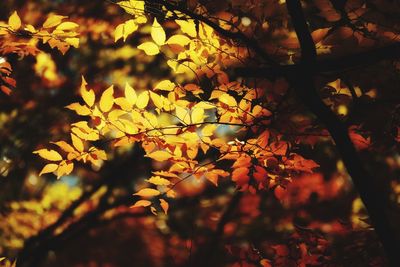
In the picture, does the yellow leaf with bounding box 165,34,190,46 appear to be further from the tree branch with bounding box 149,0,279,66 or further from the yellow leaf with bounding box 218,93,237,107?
the yellow leaf with bounding box 218,93,237,107

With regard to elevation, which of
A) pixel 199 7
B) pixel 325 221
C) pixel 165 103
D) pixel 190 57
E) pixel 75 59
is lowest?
pixel 325 221

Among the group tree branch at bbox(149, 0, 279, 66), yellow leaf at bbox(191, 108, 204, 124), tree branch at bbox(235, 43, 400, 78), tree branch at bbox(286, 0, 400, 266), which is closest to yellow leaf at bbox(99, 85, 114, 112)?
yellow leaf at bbox(191, 108, 204, 124)

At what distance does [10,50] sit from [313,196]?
8.57 m

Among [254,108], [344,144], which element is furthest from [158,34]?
[344,144]

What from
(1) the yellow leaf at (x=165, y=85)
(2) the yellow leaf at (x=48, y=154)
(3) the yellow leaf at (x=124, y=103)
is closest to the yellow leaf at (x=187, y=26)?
(1) the yellow leaf at (x=165, y=85)

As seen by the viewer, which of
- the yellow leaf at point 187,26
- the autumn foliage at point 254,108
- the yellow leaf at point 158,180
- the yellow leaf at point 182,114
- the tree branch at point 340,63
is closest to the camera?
the tree branch at point 340,63

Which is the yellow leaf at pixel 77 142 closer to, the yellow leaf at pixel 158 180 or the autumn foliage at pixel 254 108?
the autumn foliage at pixel 254 108

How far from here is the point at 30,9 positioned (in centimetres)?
768

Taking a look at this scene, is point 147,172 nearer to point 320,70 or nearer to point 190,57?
point 190,57

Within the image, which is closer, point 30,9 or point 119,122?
point 119,122

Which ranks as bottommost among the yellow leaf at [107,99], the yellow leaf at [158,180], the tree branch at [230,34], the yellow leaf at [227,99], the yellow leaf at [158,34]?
the yellow leaf at [158,180]

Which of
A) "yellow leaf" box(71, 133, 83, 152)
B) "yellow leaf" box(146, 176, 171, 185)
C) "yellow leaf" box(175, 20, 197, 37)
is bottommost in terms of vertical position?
"yellow leaf" box(146, 176, 171, 185)

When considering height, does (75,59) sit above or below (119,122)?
below

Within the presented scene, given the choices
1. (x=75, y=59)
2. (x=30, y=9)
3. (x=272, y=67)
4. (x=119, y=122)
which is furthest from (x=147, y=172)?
(x=272, y=67)
